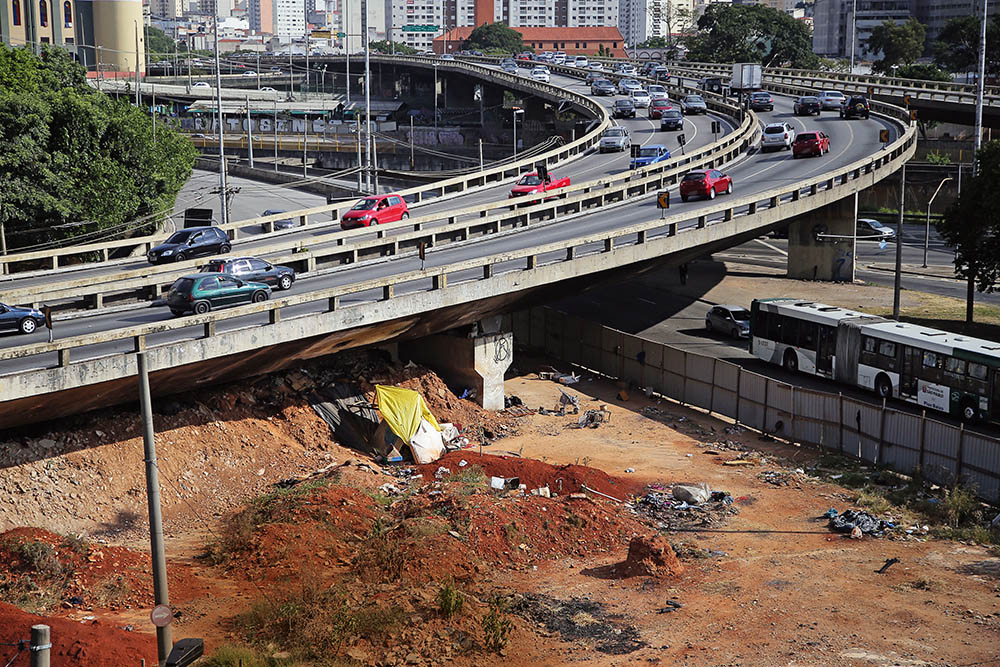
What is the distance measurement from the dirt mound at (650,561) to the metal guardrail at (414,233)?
720 inches

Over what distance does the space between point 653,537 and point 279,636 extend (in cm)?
838

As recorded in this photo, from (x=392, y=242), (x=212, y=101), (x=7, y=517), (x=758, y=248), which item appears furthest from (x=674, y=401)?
(x=212, y=101)

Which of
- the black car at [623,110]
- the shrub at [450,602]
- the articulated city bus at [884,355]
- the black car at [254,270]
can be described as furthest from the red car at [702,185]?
the black car at [623,110]

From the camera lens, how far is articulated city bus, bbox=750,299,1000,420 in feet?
111

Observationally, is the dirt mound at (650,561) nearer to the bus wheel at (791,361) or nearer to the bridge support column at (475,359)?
the bridge support column at (475,359)

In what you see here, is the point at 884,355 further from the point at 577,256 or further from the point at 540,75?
the point at 540,75

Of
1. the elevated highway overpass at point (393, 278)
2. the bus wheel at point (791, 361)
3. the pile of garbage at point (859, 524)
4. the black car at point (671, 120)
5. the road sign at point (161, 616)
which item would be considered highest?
the black car at point (671, 120)

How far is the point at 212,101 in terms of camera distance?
163 metres

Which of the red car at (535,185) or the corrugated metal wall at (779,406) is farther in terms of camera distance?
Answer: the red car at (535,185)

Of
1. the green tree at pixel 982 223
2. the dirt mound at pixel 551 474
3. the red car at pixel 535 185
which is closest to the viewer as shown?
the dirt mound at pixel 551 474

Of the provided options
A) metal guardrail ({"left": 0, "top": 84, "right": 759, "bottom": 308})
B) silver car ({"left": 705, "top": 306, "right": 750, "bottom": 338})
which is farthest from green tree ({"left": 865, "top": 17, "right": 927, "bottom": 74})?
silver car ({"left": 705, "top": 306, "right": 750, "bottom": 338})

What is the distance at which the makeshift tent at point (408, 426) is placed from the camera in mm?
32938

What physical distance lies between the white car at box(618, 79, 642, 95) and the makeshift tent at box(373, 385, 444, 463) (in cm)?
8286

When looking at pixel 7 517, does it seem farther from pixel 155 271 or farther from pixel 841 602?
pixel 841 602
